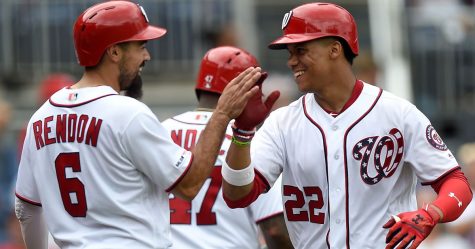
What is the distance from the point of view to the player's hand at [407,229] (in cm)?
610

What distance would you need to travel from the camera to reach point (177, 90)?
1346 centimetres

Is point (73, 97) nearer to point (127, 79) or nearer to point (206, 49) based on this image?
point (127, 79)

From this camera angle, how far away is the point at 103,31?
6.38m

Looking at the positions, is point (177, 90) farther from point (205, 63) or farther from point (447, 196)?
point (447, 196)

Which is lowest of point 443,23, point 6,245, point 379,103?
point 6,245

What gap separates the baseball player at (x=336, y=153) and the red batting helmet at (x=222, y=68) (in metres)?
1.01

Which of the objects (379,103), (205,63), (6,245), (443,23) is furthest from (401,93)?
(379,103)

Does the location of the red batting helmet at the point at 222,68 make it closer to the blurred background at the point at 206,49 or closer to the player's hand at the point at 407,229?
the player's hand at the point at 407,229

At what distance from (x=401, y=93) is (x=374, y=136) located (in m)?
6.94

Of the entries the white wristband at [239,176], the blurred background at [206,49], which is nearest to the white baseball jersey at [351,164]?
the white wristband at [239,176]

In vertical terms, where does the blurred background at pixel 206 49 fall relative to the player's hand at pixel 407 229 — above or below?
below

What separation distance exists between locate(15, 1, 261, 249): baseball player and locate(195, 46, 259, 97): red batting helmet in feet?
4.18

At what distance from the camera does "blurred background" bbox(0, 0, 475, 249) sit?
43.8 ft

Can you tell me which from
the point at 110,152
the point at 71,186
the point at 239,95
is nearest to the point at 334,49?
the point at 239,95
